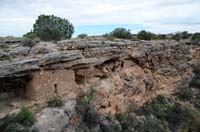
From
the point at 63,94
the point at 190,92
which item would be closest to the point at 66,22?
the point at 63,94

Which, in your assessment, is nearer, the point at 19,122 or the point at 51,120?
the point at 19,122

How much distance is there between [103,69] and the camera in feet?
54.1

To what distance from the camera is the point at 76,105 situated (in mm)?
14469

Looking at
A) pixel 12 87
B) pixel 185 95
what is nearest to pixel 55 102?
pixel 12 87

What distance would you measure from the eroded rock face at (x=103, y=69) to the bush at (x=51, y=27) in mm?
3514

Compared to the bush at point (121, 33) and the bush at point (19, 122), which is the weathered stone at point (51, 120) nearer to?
the bush at point (19, 122)

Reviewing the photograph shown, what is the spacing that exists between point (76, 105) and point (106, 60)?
284 centimetres

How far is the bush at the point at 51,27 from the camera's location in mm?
18562

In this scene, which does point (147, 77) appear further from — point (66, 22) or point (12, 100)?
point (12, 100)

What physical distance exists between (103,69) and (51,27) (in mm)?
4161

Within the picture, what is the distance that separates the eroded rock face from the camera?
43.7 feet

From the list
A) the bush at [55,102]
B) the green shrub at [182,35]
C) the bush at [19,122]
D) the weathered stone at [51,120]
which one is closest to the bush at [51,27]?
the bush at [55,102]

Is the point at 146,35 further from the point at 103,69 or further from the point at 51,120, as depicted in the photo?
the point at 51,120

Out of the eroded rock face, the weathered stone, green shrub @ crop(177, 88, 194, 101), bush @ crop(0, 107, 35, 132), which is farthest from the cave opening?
green shrub @ crop(177, 88, 194, 101)
